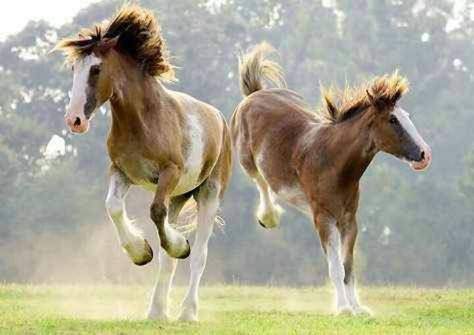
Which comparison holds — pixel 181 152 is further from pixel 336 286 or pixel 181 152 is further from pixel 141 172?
pixel 336 286

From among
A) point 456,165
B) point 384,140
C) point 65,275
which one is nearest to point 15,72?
point 65,275

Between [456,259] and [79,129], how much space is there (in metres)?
36.7

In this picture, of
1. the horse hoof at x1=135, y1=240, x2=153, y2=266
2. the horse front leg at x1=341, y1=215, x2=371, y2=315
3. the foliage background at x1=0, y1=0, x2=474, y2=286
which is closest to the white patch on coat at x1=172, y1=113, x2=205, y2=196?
the horse hoof at x1=135, y1=240, x2=153, y2=266

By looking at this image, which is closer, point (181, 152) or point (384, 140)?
point (181, 152)

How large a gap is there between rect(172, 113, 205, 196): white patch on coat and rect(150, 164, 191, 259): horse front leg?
498mm

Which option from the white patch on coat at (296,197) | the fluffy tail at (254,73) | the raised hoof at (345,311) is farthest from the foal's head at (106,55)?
the fluffy tail at (254,73)

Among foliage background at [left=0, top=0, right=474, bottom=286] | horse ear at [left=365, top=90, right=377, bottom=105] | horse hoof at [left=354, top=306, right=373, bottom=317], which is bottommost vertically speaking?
foliage background at [left=0, top=0, right=474, bottom=286]

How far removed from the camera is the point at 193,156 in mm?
12766

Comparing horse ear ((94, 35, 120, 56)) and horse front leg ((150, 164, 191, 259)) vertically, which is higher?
horse ear ((94, 35, 120, 56))

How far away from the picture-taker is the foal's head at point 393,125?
14258mm

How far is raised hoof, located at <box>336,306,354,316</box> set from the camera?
44.4ft

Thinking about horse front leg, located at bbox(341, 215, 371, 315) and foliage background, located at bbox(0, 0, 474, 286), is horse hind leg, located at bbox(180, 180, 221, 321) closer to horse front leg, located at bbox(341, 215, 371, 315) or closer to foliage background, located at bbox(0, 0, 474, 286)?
horse front leg, located at bbox(341, 215, 371, 315)

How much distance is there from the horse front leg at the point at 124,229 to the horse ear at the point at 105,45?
116cm

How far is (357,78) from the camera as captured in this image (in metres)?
55.2
